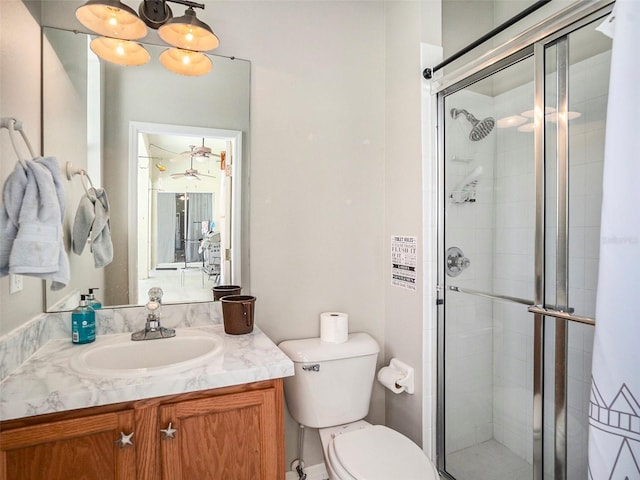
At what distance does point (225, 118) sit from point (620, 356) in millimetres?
1637

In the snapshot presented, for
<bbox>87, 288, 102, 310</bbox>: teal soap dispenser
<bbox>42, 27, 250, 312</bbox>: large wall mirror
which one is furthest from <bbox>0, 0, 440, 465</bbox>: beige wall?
<bbox>87, 288, 102, 310</bbox>: teal soap dispenser

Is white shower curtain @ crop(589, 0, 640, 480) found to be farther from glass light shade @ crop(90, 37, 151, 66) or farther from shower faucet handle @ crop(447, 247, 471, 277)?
glass light shade @ crop(90, 37, 151, 66)

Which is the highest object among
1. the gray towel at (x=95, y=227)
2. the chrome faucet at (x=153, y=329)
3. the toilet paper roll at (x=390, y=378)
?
the gray towel at (x=95, y=227)

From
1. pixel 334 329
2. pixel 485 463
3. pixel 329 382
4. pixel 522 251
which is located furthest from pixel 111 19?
pixel 485 463

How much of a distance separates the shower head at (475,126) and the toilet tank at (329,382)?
1083mm

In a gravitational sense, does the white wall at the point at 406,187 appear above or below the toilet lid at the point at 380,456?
above

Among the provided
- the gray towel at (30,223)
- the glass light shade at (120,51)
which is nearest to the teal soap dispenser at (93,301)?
the gray towel at (30,223)

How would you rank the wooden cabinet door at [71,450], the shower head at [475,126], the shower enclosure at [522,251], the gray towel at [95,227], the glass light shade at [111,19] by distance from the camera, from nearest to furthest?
the wooden cabinet door at [71,450], the shower enclosure at [522,251], the glass light shade at [111,19], the gray towel at [95,227], the shower head at [475,126]

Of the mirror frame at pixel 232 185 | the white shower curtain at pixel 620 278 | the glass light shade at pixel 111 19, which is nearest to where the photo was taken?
the white shower curtain at pixel 620 278

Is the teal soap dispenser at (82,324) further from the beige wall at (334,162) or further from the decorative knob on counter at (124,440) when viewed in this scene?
the beige wall at (334,162)

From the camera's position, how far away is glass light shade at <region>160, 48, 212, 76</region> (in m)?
1.57

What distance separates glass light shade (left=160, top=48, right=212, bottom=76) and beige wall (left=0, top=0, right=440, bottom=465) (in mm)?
166

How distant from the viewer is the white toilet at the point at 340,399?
4.61 ft

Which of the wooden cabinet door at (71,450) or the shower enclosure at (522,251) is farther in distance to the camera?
the shower enclosure at (522,251)
